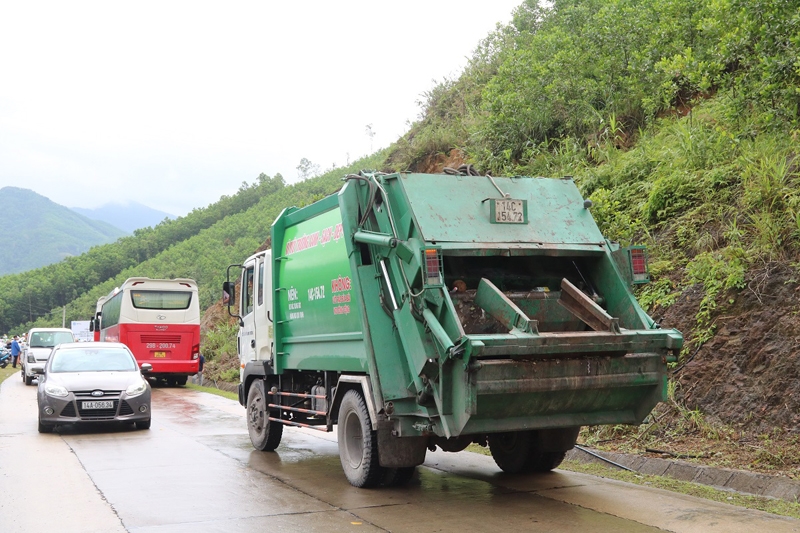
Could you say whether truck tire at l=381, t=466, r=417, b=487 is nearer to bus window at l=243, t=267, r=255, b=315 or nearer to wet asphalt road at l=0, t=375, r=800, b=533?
wet asphalt road at l=0, t=375, r=800, b=533

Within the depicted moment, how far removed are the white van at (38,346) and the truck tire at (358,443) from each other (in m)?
21.4

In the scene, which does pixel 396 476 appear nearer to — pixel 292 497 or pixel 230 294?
pixel 292 497

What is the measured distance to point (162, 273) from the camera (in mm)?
64750

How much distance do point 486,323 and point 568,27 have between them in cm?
1323

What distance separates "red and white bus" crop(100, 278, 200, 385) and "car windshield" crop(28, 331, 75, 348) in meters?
6.51

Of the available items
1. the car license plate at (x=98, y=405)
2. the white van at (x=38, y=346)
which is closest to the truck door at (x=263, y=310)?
the car license plate at (x=98, y=405)

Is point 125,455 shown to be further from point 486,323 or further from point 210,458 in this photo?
point 486,323

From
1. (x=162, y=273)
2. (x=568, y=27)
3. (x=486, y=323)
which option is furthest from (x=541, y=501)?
(x=162, y=273)

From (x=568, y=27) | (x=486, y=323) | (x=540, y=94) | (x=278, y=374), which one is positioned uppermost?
(x=568, y=27)

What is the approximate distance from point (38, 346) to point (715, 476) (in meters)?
27.6

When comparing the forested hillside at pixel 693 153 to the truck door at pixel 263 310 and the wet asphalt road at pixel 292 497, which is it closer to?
the wet asphalt road at pixel 292 497

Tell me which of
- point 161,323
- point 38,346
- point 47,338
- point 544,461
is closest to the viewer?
point 544,461

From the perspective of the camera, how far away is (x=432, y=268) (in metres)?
6.84

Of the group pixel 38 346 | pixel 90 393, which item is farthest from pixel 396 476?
pixel 38 346
